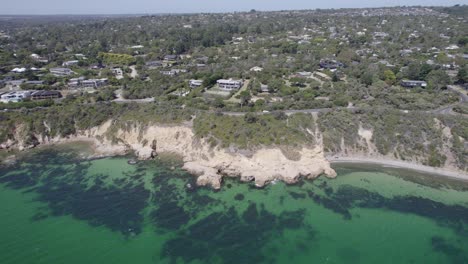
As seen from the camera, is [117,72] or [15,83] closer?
[15,83]

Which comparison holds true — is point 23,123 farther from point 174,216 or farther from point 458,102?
point 458,102

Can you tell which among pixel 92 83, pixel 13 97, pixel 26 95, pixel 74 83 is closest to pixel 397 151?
pixel 92 83

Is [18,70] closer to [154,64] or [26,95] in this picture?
[26,95]

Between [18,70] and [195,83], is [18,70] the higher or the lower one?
the higher one

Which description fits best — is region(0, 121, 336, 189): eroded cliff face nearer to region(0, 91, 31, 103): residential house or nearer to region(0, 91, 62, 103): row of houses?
region(0, 91, 31, 103): residential house

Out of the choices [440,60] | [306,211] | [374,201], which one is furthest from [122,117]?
[440,60]

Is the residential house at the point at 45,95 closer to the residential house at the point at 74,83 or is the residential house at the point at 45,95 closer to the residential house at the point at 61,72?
the residential house at the point at 74,83

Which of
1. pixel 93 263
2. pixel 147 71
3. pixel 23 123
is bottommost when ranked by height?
pixel 93 263
